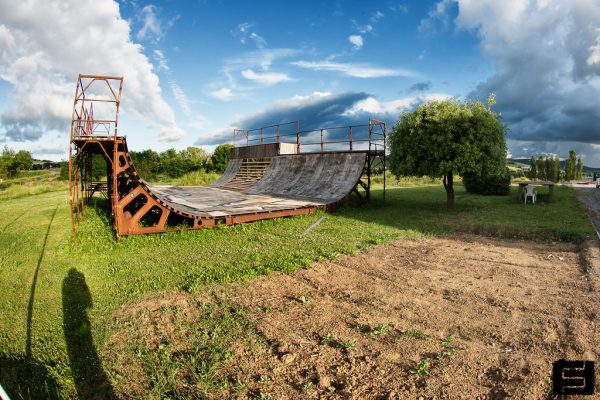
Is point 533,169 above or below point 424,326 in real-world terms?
above

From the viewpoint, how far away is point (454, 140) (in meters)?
14.4

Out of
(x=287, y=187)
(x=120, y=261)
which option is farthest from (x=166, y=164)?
(x=120, y=261)

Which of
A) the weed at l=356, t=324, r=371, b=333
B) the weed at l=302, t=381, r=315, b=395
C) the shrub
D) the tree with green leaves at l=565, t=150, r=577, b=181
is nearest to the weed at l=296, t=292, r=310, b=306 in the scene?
the weed at l=356, t=324, r=371, b=333

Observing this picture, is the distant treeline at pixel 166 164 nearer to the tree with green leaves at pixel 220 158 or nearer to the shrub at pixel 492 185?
the tree with green leaves at pixel 220 158

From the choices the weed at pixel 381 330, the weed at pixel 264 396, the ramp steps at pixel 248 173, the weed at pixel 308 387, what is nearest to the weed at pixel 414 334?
the weed at pixel 381 330

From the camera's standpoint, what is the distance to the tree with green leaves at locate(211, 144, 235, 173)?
125 ft

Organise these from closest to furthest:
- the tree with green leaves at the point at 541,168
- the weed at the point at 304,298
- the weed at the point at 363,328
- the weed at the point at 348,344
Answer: the weed at the point at 348,344 < the weed at the point at 363,328 < the weed at the point at 304,298 < the tree with green leaves at the point at 541,168

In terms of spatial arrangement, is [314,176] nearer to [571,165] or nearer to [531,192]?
[531,192]

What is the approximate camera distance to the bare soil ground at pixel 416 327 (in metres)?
3.83

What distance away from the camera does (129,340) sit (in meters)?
4.86

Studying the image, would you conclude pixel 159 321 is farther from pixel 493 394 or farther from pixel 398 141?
pixel 398 141

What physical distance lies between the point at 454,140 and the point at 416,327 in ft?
36.6

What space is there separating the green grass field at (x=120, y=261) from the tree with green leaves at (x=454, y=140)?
1.83 m

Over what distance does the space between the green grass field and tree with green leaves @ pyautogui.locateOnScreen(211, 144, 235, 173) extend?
74.3ft
